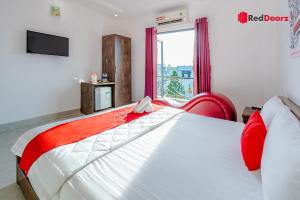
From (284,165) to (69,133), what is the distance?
142 centimetres

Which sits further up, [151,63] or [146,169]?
[151,63]

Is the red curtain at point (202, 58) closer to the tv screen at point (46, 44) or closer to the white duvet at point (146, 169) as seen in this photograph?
the white duvet at point (146, 169)

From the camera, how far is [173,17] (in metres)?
3.81

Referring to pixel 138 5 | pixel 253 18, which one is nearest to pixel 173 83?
pixel 138 5

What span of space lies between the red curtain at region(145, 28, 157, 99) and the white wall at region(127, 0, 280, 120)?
1.09 meters

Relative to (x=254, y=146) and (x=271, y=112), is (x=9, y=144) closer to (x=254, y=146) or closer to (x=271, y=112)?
(x=254, y=146)

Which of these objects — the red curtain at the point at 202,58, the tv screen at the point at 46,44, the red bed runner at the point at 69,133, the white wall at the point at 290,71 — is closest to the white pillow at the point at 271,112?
the white wall at the point at 290,71

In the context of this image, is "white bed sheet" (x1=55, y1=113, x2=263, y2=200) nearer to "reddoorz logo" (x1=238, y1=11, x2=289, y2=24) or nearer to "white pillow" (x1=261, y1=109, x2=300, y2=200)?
"white pillow" (x1=261, y1=109, x2=300, y2=200)

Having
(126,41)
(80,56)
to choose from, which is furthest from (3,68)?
(126,41)

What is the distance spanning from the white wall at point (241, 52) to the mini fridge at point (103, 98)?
2.61 m

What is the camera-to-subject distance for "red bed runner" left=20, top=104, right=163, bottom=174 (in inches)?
46.4

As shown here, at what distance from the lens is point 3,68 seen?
2922 millimetres

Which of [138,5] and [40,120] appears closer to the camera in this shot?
[40,120]

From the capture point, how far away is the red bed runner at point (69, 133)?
3.87 ft
